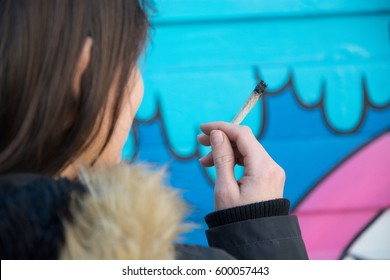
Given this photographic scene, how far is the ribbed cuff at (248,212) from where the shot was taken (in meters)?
0.85

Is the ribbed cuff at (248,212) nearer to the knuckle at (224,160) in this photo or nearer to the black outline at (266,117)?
the knuckle at (224,160)

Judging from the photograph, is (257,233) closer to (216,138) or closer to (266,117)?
(216,138)

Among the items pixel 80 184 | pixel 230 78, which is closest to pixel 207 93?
pixel 230 78

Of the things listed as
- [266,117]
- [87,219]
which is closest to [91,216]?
[87,219]

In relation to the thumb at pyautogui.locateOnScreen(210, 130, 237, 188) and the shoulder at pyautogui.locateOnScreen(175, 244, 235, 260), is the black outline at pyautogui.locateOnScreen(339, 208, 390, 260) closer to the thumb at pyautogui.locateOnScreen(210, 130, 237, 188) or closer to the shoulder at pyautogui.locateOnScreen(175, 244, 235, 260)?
the thumb at pyautogui.locateOnScreen(210, 130, 237, 188)

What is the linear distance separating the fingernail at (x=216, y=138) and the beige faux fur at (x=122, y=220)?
1.09 feet

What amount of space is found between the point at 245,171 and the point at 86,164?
324mm

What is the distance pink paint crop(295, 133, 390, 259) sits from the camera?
1.97 meters

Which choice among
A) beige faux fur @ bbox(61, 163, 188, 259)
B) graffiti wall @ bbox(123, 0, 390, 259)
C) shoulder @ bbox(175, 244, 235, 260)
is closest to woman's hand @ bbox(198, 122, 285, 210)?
shoulder @ bbox(175, 244, 235, 260)

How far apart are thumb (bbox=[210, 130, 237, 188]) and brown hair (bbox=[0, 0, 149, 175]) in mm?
279

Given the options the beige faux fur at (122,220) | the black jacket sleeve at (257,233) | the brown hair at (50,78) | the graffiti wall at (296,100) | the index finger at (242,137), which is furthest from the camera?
the graffiti wall at (296,100)

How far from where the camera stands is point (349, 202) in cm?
199

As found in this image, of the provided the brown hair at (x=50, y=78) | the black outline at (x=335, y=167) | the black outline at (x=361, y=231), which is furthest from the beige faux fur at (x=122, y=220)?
the black outline at (x=361, y=231)
